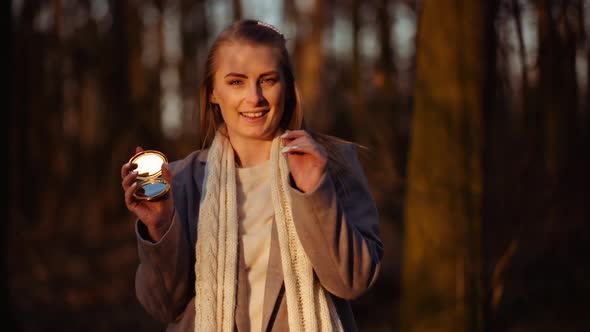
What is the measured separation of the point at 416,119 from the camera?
16.9 feet

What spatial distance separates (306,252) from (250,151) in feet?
1.76

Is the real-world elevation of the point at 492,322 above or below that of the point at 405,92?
below

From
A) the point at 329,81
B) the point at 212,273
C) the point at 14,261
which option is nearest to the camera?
the point at 212,273

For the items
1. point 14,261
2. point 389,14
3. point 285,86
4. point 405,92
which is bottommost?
point 14,261

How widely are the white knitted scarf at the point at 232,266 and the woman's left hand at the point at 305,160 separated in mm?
68

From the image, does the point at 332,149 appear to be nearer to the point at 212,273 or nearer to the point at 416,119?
the point at 212,273

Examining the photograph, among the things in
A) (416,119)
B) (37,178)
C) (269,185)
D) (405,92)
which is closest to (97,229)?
(37,178)

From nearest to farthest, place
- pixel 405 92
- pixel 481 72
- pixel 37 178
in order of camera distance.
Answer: pixel 481 72 → pixel 405 92 → pixel 37 178

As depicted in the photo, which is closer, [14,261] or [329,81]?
[14,261]

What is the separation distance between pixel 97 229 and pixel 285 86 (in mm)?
11773

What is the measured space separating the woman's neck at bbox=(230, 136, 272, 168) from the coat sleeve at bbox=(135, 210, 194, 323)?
1.38 ft

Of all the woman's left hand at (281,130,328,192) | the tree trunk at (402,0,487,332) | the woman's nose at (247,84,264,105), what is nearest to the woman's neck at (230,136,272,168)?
the woman's nose at (247,84,264,105)

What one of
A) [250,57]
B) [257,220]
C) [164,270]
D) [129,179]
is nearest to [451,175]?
[257,220]

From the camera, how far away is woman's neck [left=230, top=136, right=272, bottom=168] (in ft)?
9.53
